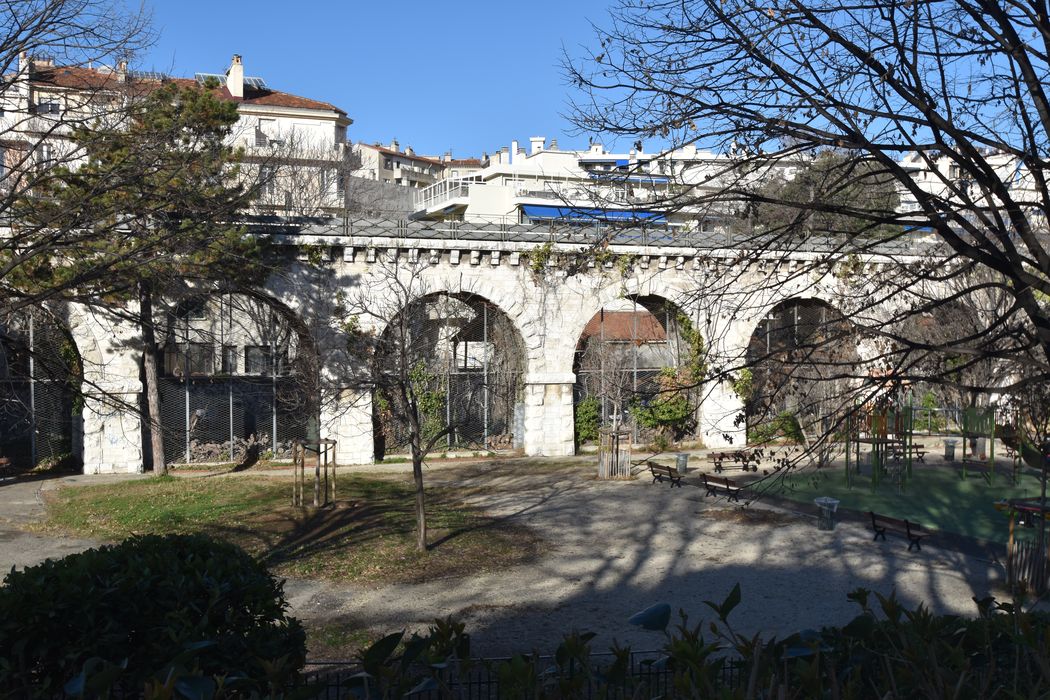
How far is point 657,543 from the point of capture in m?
15.8

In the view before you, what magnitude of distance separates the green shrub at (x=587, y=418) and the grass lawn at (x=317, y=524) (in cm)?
671

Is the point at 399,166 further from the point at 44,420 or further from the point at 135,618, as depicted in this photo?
the point at 135,618

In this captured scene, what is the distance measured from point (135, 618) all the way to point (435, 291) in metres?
19.3

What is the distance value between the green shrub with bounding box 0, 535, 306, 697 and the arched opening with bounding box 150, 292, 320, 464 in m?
16.8

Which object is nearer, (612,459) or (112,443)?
(612,459)

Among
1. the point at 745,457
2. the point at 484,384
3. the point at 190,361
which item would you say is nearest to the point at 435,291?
the point at 484,384

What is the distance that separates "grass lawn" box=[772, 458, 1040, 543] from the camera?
17750 millimetres

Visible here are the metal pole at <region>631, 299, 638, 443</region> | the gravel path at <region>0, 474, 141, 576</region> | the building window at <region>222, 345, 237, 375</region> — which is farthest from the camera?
the metal pole at <region>631, 299, 638, 443</region>

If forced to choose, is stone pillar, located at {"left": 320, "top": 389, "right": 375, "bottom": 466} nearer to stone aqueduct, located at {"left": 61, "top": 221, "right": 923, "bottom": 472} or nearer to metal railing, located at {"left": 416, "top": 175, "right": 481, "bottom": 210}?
stone aqueduct, located at {"left": 61, "top": 221, "right": 923, "bottom": 472}

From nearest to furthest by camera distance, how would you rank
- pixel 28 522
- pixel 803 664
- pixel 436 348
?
pixel 803 664
pixel 28 522
pixel 436 348

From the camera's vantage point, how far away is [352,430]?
2478 centimetres

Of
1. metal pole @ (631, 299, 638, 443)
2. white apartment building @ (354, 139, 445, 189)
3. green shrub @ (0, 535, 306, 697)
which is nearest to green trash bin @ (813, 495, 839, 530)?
metal pole @ (631, 299, 638, 443)

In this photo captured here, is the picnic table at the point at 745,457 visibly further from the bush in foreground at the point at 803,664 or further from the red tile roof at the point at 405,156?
the red tile roof at the point at 405,156


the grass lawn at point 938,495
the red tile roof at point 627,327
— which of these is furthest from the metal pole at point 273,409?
the grass lawn at point 938,495
